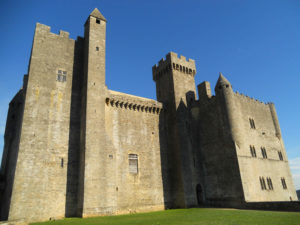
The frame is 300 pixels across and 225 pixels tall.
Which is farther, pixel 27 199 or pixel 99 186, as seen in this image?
pixel 99 186

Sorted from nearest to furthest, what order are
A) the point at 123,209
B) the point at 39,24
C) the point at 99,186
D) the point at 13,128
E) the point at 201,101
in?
the point at 99,186
the point at 123,209
the point at 39,24
the point at 13,128
the point at 201,101

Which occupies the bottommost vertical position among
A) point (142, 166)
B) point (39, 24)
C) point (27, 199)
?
point (27, 199)

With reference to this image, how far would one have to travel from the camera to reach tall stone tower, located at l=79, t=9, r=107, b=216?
2000cm

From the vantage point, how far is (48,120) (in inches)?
853

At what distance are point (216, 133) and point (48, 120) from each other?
1828cm

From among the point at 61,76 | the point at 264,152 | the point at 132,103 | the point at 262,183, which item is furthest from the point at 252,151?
the point at 61,76

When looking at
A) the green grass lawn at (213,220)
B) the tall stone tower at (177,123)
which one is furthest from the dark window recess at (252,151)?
the green grass lawn at (213,220)

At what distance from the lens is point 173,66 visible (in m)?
31.2

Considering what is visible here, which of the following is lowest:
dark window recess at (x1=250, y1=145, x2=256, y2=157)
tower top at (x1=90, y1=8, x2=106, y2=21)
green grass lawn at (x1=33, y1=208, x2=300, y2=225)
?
green grass lawn at (x1=33, y1=208, x2=300, y2=225)

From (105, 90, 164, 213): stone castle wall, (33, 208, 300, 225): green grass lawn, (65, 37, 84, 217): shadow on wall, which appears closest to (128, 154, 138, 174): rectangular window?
(105, 90, 164, 213): stone castle wall

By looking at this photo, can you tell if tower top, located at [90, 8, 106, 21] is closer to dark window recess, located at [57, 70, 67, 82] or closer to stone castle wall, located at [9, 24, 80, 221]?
stone castle wall, located at [9, 24, 80, 221]

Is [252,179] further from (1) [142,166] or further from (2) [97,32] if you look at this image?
(2) [97,32]

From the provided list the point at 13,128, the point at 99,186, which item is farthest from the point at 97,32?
the point at 99,186

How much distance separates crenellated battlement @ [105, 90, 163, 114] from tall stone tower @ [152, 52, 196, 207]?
1.93m
